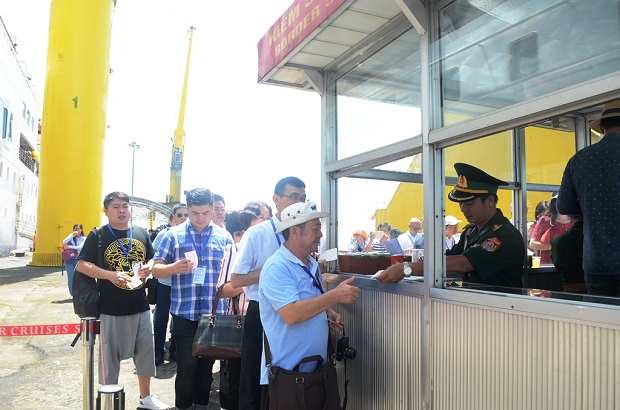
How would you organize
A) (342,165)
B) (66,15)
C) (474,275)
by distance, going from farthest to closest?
(66,15) → (342,165) → (474,275)

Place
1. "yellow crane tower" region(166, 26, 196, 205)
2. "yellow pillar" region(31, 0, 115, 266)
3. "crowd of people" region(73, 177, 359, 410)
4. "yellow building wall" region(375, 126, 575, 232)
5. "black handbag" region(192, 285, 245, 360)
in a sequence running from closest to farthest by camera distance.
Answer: "crowd of people" region(73, 177, 359, 410) < "black handbag" region(192, 285, 245, 360) < "yellow building wall" region(375, 126, 575, 232) < "yellow pillar" region(31, 0, 115, 266) < "yellow crane tower" region(166, 26, 196, 205)

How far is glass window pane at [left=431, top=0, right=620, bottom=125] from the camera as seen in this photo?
1.99 metres

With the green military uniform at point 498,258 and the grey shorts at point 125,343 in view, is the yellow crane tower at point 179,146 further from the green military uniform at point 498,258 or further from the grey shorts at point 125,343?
the green military uniform at point 498,258

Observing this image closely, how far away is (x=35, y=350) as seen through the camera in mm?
6480

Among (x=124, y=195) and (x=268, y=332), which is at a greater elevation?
(x=124, y=195)

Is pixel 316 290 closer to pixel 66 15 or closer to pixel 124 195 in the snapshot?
pixel 124 195

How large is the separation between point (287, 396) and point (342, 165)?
1.80 meters

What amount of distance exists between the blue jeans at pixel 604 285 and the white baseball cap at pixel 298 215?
1.43 meters

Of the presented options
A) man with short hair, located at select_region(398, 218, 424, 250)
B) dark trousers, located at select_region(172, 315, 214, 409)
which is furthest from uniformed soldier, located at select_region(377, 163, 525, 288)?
dark trousers, located at select_region(172, 315, 214, 409)

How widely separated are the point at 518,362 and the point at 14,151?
34299 mm

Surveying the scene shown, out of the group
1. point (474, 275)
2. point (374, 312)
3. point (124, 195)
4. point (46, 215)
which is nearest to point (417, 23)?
point (474, 275)

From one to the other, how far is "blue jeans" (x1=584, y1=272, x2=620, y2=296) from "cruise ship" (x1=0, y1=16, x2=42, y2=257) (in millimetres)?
28167

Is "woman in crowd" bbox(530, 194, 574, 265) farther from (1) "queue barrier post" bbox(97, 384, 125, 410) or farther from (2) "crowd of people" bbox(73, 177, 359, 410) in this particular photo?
(1) "queue barrier post" bbox(97, 384, 125, 410)

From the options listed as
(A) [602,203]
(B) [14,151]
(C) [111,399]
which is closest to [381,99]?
(A) [602,203]
